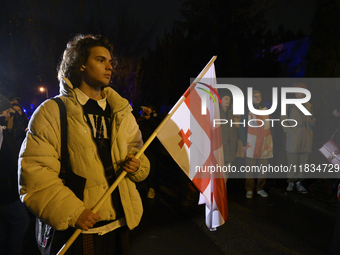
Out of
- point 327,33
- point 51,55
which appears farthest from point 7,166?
point 51,55

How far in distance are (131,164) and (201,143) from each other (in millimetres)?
1180

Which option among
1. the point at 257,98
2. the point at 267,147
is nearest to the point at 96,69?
the point at 257,98

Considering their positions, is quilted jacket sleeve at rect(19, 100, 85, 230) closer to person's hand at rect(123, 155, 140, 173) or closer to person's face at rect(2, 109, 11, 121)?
person's hand at rect(123, 155, 140, 173)

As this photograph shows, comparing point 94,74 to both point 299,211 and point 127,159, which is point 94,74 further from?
point 299,211

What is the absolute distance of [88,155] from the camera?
1.87 metres

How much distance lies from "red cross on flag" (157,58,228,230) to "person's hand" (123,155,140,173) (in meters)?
0.77

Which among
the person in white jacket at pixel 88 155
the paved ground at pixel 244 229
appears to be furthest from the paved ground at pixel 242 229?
the person in white jacket at pixel 88 155

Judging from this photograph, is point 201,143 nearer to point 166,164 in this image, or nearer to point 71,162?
point 71,162

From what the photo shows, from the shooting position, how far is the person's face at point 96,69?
1.99 metres

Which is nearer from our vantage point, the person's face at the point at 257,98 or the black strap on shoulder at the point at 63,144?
the black strap on shoulder at the point at 63,144

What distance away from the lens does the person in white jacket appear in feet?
5.37

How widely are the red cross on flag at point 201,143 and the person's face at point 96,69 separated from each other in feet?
3.01

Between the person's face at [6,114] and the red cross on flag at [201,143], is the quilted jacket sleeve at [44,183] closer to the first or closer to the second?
the red cross on flag at [201,143]

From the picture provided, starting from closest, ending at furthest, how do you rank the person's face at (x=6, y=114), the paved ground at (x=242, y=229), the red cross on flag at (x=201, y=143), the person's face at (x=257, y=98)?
the red cross on flag at (x=201, y=143)
the paved ground at (x=242, y=229)
the person's face at (x=6, y=114)
the person's face at (x=257, y=98)
